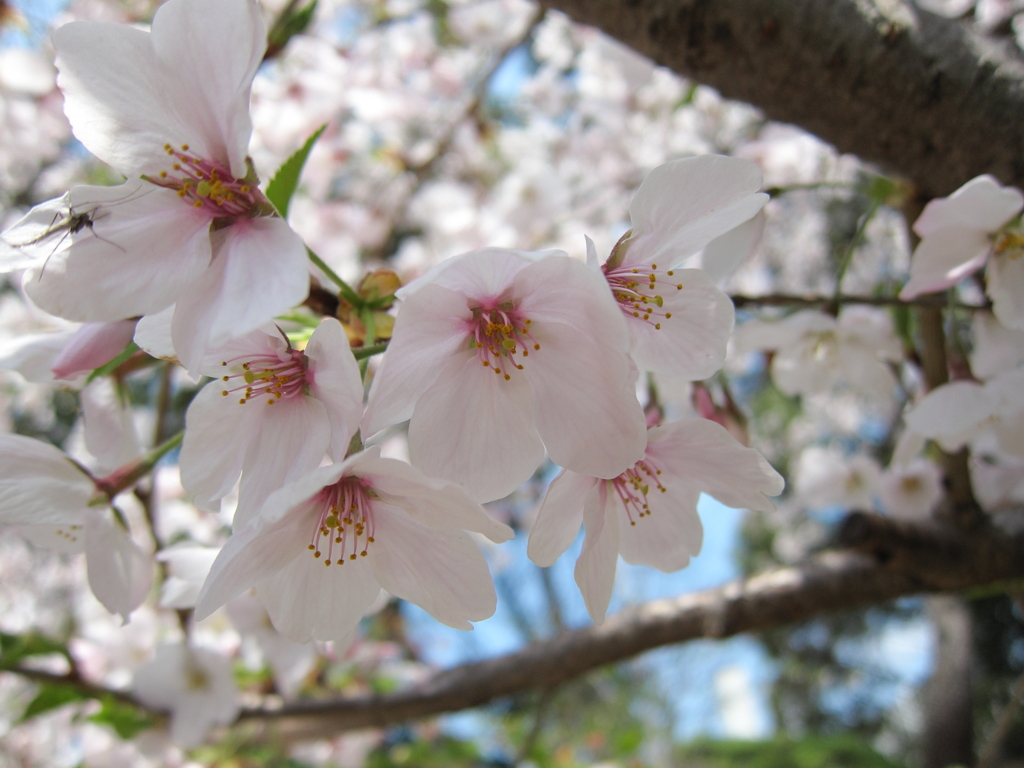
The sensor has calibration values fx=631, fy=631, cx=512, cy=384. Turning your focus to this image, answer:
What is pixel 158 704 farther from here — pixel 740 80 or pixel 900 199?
pixel 900 199

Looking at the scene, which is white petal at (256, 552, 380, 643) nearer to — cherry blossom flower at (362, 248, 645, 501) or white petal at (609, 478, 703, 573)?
cherry blossom flower at (362, 248, 645, 501)

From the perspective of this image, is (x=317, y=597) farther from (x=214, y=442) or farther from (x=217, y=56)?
(x=217, y=56)

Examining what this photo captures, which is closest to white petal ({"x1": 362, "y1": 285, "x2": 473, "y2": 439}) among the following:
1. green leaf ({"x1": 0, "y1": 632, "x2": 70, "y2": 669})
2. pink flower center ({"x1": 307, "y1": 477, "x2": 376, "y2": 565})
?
pink flower center ({"x1": 307, "y1": 477, "x2": 376, "y2": 565})

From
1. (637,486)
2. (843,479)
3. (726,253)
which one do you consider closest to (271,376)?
(637,486)

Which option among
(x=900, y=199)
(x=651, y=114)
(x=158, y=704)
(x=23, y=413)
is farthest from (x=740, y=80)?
(x=23, y=413)

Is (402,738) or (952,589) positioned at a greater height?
(952,589)

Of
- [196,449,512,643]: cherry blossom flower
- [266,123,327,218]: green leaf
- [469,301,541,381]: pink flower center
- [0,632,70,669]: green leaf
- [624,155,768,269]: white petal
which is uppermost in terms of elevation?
[624,155,768,269]: white petal
